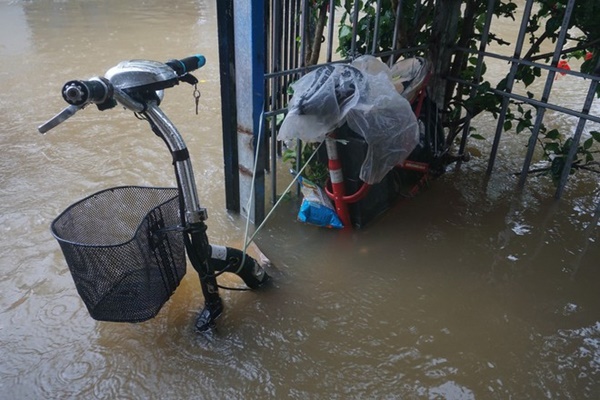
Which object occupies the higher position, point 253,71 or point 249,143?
point 253,71

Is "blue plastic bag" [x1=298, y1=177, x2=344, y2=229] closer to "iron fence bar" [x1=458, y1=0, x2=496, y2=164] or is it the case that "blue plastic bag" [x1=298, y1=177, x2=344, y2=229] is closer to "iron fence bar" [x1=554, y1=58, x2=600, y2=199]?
"iron fence bar" [x1=458, y1=0, x2=496, y2=164]

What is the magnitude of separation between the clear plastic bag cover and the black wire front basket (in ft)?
2.57

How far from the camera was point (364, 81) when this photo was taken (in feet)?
8.77

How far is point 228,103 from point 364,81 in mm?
817

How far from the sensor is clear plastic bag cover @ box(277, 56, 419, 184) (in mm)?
2529

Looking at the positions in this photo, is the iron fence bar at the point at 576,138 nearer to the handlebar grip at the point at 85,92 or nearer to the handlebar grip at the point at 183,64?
the handlebar grip at the point at 183,64

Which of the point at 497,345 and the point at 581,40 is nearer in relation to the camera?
the point at 497,345

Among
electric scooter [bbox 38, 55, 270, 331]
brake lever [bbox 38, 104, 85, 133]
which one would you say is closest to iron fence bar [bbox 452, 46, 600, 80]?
electric scooter [bbox 38, 55, 270, 331]

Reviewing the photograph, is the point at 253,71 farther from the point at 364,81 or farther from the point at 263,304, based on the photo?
the point at 263,304

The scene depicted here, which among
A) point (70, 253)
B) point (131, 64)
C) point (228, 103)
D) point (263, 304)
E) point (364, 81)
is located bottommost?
point (263, 304)

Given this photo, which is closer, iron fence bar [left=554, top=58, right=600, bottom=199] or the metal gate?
the metal gate

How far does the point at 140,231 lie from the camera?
1951 mm

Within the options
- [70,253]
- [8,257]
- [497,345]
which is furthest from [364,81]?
[8,257]

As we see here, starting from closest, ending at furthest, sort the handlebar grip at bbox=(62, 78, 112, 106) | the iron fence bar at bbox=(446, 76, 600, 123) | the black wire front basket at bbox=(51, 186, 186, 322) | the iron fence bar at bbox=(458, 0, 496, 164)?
the handlebar grip at bbox=(62, 78, 112, 106) < the black wire front basket at bbox=(51, 186, 186, 322) < the iron fence bar at bbox=(446, 76, 600, 123) < the iron fence bar at bbox=(458, 0, 496, 164)
